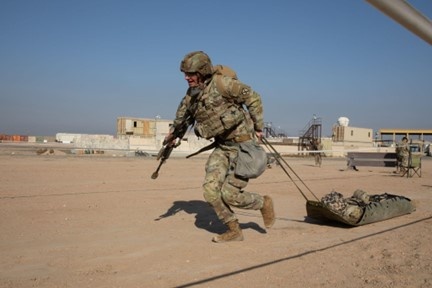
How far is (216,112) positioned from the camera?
488cm

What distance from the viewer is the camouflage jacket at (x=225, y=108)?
4871mm

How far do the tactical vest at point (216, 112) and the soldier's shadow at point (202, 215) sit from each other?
149cm

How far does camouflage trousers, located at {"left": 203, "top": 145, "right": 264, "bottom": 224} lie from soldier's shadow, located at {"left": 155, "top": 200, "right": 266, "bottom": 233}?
0.77 meters

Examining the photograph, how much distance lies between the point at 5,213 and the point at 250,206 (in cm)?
394

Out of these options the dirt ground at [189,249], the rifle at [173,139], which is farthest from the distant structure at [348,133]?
the rifle at [173,139]

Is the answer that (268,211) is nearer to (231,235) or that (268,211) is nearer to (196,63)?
(231,235)

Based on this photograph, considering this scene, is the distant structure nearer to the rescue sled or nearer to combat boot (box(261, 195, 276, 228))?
the rescue sled

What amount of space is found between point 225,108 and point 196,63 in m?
0.65

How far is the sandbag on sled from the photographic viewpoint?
218 inches

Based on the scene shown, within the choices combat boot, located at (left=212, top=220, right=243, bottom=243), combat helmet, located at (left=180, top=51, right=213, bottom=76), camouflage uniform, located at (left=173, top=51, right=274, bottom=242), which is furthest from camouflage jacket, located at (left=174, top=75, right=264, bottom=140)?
combat boot, located at (left=212, top=220, right=243, bottom=243)

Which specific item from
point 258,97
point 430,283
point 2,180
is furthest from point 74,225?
point 2,180

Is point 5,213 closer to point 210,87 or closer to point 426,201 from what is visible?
point 210,87

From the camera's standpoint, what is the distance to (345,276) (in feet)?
11.2

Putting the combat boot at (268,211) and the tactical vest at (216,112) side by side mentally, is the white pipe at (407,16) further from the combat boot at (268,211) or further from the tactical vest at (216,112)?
the combat boot at (268,211)
